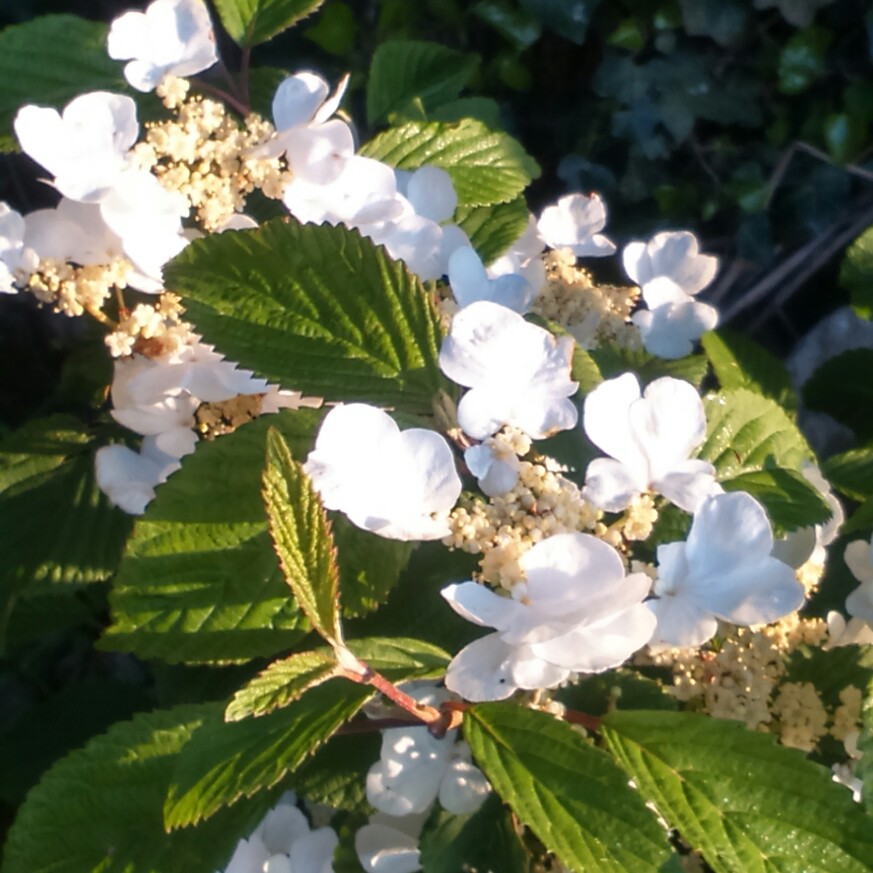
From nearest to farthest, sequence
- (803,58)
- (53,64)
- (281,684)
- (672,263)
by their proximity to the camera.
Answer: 1. (281,684)
2. (53,64)
3. (672,263)
4. (803,58)

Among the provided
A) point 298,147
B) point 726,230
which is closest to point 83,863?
point 298,147

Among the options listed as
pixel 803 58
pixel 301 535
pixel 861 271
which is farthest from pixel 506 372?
pixel 803 58

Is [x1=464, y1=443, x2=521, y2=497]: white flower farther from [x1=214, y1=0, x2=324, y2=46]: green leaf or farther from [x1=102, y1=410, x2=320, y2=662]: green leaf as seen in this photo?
[x1=214, y1=0, x2=324, y2=46]: green leaf

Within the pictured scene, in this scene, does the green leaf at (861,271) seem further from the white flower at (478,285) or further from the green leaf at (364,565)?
the green leaf at (364,565)

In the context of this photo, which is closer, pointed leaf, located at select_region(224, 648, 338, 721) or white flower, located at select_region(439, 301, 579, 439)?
pointed leaf, located at select_region(224, 648, 338, 721)

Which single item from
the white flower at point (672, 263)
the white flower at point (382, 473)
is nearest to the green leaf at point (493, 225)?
the white flower at point (672, 263)

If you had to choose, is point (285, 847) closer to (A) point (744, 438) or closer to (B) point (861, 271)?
(A) point (744, 438)

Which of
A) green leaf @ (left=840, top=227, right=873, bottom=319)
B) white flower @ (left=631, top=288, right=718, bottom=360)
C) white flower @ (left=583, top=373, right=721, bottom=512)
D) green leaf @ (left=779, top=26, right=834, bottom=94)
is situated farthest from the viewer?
green leaf @ (left=779, top=26, right=834, bottom=94)

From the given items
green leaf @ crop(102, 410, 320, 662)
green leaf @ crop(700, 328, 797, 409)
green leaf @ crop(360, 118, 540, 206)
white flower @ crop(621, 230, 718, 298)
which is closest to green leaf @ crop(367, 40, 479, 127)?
green leaf @ crop(360, 118, 540, 206)
